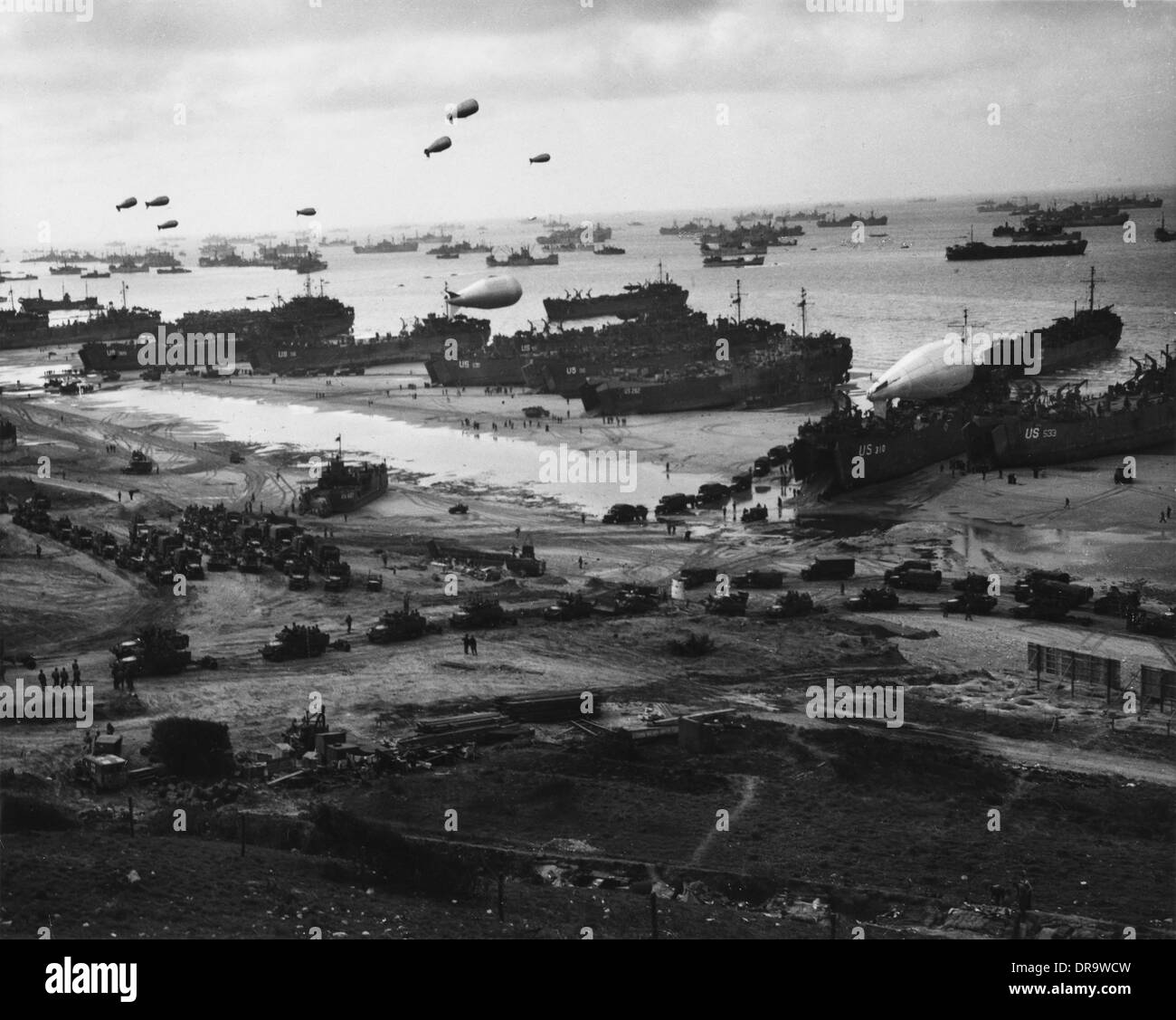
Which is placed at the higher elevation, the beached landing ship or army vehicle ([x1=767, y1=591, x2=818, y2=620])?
the beached landing ship

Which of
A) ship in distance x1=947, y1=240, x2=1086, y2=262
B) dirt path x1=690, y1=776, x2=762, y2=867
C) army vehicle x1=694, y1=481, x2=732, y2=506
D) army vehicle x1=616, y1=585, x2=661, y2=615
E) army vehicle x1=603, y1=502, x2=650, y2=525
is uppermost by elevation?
ship in distance x1=947, y1=240, x2=1086, y2=262

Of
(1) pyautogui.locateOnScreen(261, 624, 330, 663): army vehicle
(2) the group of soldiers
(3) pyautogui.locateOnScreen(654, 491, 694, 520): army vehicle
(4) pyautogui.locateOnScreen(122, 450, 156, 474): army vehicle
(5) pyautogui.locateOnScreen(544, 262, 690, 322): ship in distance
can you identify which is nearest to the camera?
(2) the group of soldiers

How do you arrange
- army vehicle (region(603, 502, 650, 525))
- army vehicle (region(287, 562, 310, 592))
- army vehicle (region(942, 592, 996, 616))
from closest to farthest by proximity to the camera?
1. army vehicle (region(942, 592, 996, 616))
2. army vehicle (region(287, 562, 310, 592))
3. army vehicle (region(603, 502, 650, 525))

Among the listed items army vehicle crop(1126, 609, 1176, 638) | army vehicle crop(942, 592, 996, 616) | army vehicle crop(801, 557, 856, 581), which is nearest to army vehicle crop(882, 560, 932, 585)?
army vehicle crop(801, 557, 856, 581)

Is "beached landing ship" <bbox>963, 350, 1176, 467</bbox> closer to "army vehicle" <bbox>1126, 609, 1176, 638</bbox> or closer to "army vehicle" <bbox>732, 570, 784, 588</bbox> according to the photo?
"army vehicle" <bbox>732, 570, 784, 588</bbox>

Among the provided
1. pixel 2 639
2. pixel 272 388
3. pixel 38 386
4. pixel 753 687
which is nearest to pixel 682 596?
pixel 753 687

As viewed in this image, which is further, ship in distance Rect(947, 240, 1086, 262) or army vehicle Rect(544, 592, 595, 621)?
ship in distance Rect(947, 240, 1086, 262)
